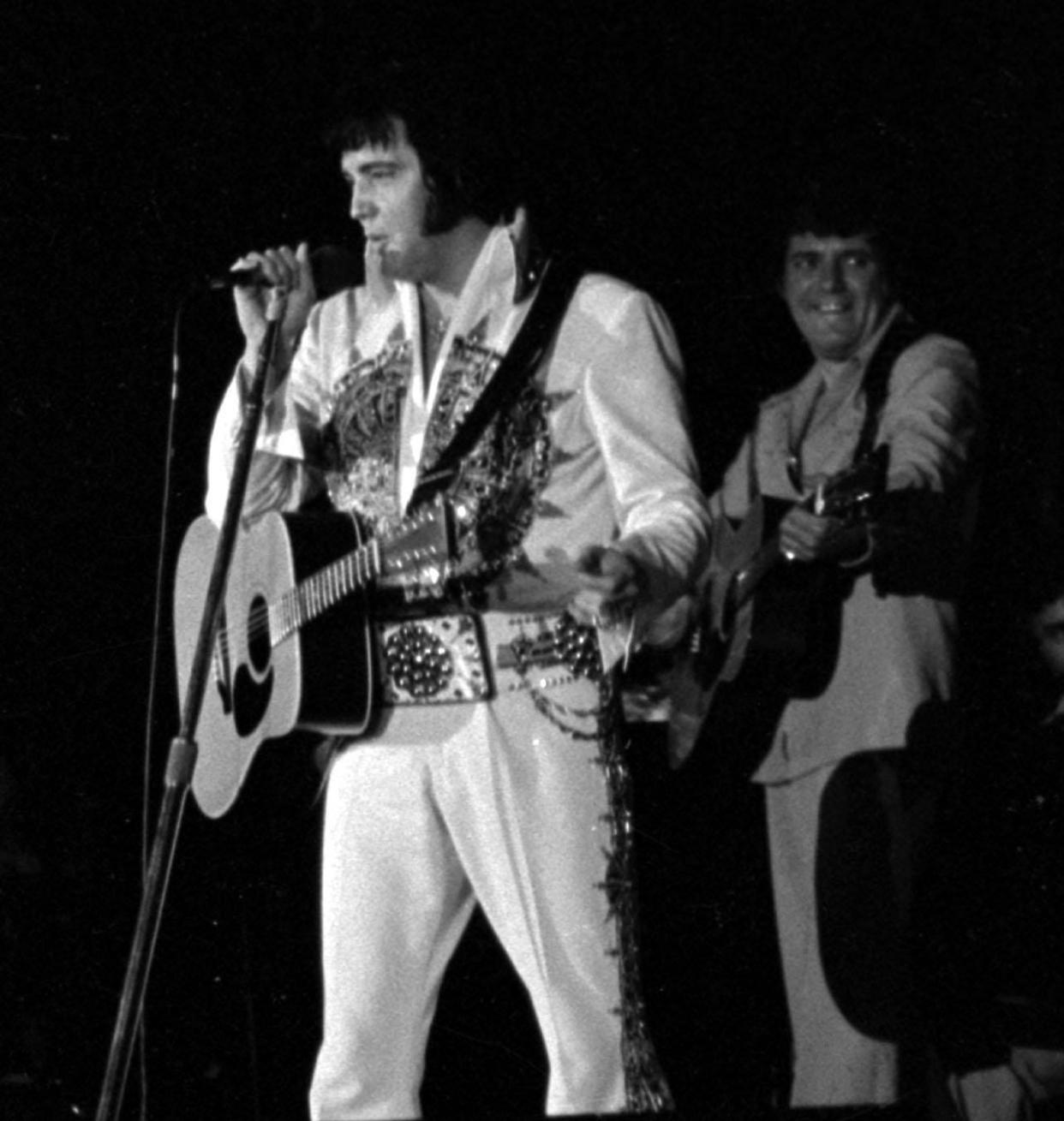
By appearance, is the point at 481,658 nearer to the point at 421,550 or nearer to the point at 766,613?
the point at 421,550

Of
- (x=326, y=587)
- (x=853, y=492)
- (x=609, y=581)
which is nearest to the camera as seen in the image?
(x=609, y=581)

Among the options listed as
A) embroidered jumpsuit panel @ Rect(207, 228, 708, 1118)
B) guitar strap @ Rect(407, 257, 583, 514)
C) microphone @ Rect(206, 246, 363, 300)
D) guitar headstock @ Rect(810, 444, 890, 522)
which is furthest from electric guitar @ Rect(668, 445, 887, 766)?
microphone @ Rect(206, 246, 363, 300)

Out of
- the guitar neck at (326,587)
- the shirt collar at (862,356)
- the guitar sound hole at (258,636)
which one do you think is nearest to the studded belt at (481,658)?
the guitar neck at (326,587)

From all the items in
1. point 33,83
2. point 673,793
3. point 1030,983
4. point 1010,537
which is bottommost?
point 1030,983

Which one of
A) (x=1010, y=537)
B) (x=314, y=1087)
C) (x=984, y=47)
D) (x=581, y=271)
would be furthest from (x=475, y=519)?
(x=984, y=47)

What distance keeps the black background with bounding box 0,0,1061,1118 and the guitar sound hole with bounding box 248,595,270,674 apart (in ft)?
1.13

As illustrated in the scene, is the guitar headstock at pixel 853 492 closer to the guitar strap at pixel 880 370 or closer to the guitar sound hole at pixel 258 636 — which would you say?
the guitar strap at pixel 880 370

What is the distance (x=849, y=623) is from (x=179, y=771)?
3.93 feet

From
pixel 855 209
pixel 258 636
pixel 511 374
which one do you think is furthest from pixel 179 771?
pixel 855 209

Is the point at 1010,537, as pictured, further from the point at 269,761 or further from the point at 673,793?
the point at 269,761

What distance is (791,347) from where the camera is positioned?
11.4 feet

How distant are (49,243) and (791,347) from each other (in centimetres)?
146

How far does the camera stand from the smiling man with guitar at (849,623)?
116 inches

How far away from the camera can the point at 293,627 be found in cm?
277
